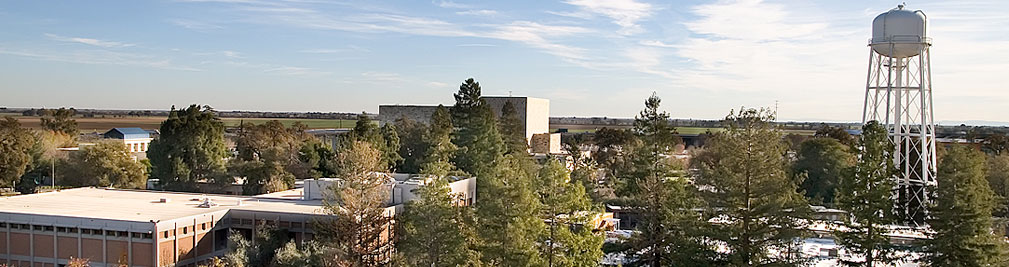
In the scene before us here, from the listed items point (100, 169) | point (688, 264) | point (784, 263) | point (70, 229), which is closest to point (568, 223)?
point (688, 264)

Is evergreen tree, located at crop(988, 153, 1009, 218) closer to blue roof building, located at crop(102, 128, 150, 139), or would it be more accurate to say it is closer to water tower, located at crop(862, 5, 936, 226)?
water tower, located at crop(862, 5, 936, 226)

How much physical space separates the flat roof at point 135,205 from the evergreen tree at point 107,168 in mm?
11620

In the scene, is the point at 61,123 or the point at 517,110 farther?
the point at 61,123

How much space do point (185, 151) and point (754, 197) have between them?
38285mm

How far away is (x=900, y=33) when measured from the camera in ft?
116

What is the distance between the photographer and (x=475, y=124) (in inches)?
1818

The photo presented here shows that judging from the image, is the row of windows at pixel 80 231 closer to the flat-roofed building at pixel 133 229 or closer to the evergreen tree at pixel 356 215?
the flat-roofed building at pixel 133 229

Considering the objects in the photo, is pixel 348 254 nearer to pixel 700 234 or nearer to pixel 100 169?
pixel 700 234

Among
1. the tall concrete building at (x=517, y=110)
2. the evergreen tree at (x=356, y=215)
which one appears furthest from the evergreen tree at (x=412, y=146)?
the evergreen tree at (x=356, y=215)

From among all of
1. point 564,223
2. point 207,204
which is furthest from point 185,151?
point 564,223

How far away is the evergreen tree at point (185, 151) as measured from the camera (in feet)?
161

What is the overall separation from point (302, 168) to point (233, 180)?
4863 mm

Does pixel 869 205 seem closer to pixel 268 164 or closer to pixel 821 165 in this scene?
pixel 821 165

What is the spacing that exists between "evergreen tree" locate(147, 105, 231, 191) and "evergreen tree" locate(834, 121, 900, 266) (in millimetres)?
38517
